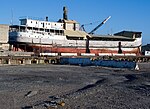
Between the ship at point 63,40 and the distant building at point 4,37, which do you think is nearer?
the distant building at point 4,37

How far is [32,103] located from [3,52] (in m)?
46.5

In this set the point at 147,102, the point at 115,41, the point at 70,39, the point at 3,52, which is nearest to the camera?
the point at 147,102

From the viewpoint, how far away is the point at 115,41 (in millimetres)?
87438

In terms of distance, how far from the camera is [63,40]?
255 feet

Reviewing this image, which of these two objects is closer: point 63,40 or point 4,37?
point 4,37

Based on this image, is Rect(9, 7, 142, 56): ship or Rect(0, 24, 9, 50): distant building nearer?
Rect(0, 24, 9, 50): distant building

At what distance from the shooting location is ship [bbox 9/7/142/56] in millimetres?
71688

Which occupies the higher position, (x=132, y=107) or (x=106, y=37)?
(x=106, y=37)

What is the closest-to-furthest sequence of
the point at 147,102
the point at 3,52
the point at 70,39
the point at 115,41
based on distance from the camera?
the point at 147,102 → the point at 3,52 → the point at 70,39 → the point at 115,41

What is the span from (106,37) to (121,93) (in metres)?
67.5

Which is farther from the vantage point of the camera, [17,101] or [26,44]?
[26,44]

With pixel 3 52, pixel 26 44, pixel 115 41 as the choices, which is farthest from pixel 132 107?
pixel 115 41

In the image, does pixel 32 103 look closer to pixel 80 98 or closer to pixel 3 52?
pixel 80 98

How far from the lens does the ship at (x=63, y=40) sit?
71.7 m
